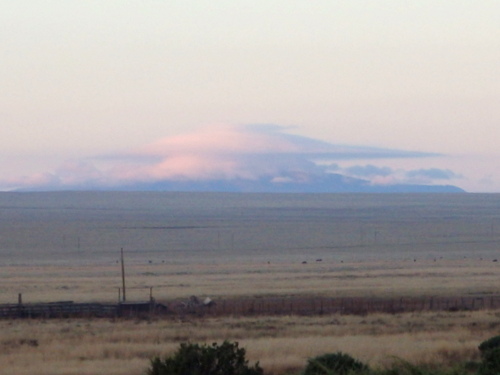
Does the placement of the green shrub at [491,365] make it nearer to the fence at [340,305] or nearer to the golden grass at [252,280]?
the fence at [340,305]

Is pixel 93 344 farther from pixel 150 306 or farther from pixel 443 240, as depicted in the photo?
pixel 443 240

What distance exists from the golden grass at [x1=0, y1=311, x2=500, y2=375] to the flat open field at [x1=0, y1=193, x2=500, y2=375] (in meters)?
0.05

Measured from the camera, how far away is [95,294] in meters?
46.4

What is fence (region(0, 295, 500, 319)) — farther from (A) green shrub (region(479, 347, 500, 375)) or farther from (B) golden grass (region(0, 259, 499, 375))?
(A) green shrub (region(479, 347, 500, 375))

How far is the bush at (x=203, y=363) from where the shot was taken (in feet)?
41.0

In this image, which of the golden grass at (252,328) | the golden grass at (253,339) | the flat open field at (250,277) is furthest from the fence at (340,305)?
the golden grass at (253,339)

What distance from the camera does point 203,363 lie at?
1264 centimetres

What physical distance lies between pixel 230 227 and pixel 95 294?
3298 inches

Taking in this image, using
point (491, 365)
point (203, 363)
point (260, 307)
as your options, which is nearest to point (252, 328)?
point (260, 307)

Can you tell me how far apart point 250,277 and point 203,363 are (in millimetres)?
45575

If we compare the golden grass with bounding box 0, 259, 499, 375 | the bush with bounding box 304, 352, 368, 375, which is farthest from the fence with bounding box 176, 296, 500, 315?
the bush with bounding box 304, 352, 368, 375

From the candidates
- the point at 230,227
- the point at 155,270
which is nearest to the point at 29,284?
the point at 155,270

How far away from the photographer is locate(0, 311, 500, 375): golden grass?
2058 centimetres

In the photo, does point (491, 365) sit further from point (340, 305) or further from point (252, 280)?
point (252, 280)
